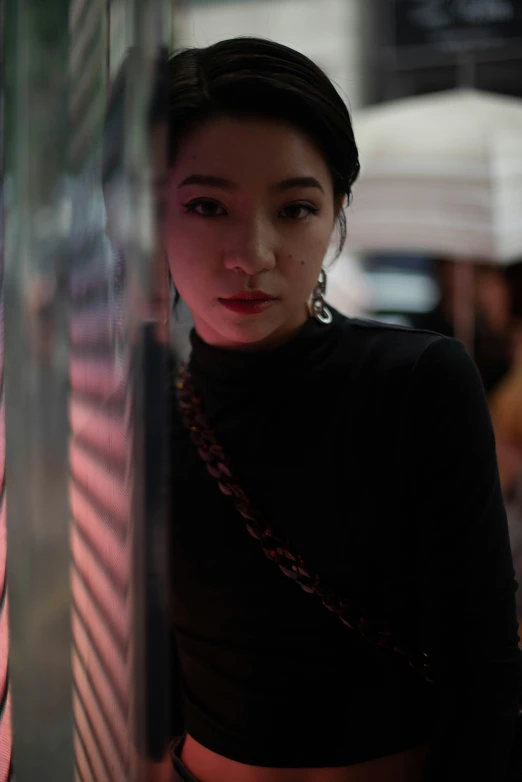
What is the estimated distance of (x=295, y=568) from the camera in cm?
95

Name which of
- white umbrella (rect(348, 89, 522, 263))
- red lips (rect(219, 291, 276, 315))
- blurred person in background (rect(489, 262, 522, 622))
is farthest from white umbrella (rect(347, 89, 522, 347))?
red lips (rect(219, 291, 276, 315))

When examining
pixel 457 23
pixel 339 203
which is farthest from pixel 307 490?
pixel 457 23

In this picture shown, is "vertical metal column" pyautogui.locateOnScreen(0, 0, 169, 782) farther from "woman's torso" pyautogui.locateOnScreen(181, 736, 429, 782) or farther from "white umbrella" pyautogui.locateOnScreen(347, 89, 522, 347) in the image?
"white umbrella" pyautogui.locateOnScreen(347, 89, 522, 347)

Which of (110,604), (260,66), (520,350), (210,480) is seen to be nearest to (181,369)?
(210,480)

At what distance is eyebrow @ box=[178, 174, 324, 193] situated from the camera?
2.92 feet

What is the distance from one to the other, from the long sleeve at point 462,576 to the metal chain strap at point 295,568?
0.13 feet

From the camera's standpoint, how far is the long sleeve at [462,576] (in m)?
0.91

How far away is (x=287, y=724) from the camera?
0.96m

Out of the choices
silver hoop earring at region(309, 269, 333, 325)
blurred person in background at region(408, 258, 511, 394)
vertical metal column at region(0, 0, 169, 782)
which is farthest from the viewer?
blurred person in background at region(408, 258, 511, 394)

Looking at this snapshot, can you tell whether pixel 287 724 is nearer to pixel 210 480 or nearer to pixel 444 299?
pixel 210 480

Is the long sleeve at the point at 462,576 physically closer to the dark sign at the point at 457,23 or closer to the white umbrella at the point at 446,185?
the white umbrella at the point at 446,185

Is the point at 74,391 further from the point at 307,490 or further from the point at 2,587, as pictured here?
the point at 307,490

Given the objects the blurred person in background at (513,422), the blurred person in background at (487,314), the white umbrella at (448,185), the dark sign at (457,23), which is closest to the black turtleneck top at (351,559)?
the blurred person in background at (513,422)

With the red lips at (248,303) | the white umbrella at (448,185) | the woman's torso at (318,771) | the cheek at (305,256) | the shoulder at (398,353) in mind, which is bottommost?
the woman's torso at (318,771)
